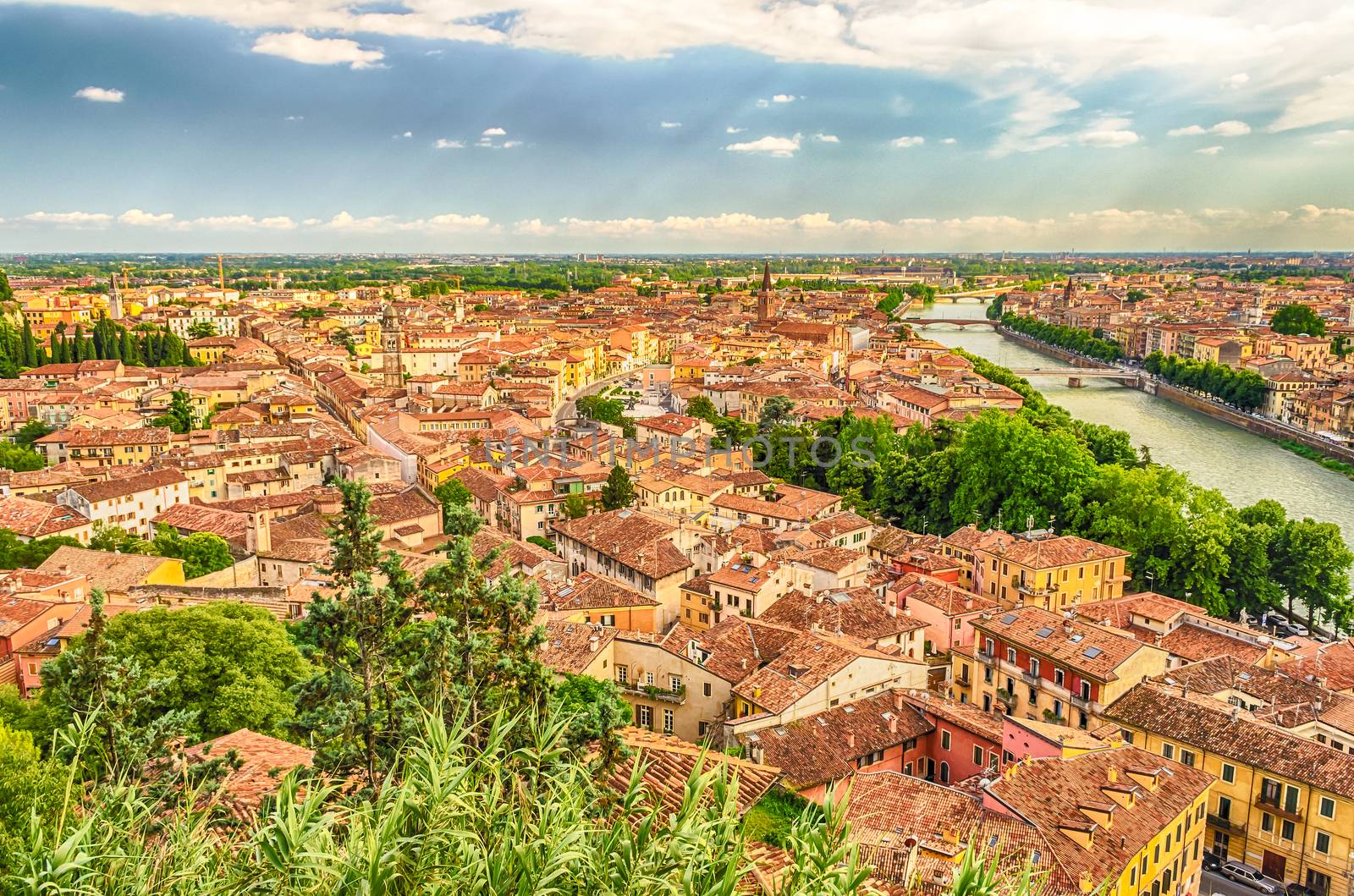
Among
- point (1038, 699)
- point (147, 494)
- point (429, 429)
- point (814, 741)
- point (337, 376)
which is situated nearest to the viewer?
point (814, 741)

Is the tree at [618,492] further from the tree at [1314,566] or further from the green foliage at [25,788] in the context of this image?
the green foliage at [25,788]

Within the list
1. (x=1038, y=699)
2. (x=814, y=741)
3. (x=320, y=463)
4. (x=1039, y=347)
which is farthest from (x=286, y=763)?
(x=1039, y=347)

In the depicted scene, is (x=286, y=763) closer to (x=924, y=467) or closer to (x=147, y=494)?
(x=147, y=494)

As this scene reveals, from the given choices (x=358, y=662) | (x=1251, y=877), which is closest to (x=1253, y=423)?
(x=1251, y=877)

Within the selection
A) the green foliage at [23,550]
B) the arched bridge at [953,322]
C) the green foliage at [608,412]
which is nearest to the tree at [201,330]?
the green foliage at [608,412]

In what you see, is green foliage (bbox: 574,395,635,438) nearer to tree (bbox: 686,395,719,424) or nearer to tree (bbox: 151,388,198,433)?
tree (bbox: 686,395,719,424)

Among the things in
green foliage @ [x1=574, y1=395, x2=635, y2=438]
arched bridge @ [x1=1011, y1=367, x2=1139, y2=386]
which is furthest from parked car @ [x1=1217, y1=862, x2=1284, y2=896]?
arched bridge @ [x1=1011, y1=367, x2=1139, y2=386]

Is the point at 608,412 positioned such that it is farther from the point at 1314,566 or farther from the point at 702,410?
the point at 1314,566
